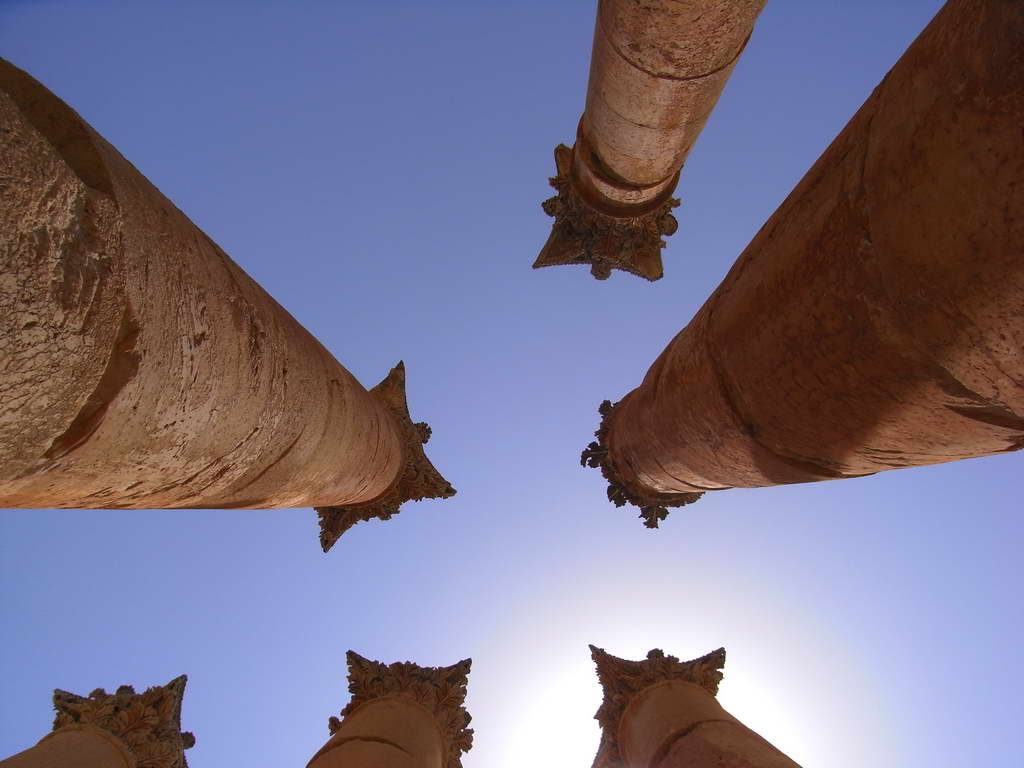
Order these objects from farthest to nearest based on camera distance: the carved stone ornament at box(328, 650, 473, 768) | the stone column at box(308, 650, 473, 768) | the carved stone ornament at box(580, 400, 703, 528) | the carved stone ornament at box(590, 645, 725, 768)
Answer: the carved stone ornament at box(580, 400, 703, 528), the carved stone ornament at box(590, 645, 725, 768), the carved stone ornament at box(328, 650, 473, 768), the stone column at box(308, 650, 473, 768)

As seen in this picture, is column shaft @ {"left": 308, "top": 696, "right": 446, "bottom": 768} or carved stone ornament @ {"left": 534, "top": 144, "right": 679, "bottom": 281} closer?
column shaft @ {"left": 308, "top": 696, "right": 446, "bottom": 768}

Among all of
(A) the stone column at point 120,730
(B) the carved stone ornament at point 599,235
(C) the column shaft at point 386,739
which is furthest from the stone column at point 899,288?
(A) the stone column at point 120,730

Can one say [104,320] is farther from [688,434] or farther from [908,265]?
[688,434]

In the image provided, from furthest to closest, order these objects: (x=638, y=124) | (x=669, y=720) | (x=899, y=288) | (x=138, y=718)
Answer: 1. (x=638, y=124)
2. (x=138, y=718)
3. (x=669, y=720)
4. (x=899, y=288)

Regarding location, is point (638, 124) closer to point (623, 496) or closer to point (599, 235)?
point (599, 235)

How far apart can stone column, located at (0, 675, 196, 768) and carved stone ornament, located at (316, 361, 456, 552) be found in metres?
3.39

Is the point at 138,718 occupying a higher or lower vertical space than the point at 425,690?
higher

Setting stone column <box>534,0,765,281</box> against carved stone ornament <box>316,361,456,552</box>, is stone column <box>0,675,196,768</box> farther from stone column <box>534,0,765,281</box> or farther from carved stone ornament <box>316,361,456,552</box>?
stone column <box>534,0,765,281</box>

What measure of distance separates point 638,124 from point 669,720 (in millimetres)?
7546

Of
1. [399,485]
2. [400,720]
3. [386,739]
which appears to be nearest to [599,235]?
[399,485]

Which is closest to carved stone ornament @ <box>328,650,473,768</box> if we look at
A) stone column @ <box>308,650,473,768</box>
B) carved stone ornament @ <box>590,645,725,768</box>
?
stone column @ <box>308,650,473,768</box>

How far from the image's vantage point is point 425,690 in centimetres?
823

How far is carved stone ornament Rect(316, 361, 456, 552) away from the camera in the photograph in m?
10.9

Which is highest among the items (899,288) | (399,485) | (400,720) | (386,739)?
(399,485)
